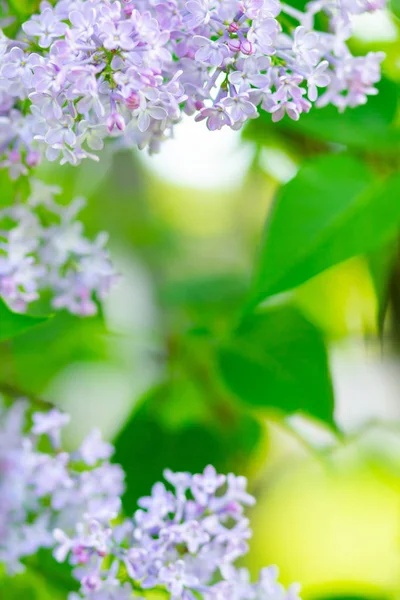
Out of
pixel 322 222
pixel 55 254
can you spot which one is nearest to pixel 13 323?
pixel 55 254

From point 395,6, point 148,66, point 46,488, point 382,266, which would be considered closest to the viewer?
point 148,66

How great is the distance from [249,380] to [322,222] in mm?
162

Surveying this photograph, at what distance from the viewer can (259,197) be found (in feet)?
5.52

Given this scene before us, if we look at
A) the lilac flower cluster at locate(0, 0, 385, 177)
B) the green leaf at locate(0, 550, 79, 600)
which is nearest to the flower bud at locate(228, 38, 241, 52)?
the lilac flower cluster at locate(0, 0, 385, 177)

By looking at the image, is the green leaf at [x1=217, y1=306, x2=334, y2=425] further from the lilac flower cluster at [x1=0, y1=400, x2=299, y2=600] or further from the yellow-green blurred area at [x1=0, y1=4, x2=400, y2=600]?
the lilac flower cluster at [x1=0, y1=400, x2=299, y2=600]

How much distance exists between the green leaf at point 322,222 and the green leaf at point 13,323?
5.9 inches

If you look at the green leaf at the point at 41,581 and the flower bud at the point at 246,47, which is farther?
the green leaf at the point at 41,581

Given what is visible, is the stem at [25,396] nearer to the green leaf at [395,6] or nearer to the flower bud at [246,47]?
the flower bud at [246,47]

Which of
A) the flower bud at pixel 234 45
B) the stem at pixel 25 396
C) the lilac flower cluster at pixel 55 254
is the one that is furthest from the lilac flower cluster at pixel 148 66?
the stem at pixel 25 396

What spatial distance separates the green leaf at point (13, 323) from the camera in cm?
45

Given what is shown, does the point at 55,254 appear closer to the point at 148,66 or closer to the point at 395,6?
the point at 148,66

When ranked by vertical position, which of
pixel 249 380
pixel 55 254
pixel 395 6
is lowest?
pixel 249 380

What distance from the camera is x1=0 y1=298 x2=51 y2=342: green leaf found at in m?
0.45

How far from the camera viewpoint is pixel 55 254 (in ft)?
1.87
